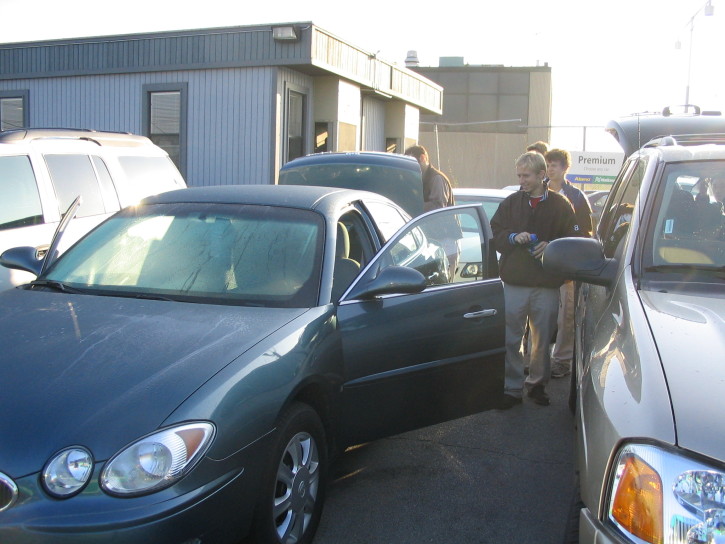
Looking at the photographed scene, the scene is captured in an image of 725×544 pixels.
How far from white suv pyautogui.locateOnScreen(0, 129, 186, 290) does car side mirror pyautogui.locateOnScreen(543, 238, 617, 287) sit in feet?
13.8

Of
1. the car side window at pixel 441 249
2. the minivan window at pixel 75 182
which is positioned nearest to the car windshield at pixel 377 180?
the minivan window at pixel 75 182

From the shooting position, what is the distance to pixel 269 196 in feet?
14.9

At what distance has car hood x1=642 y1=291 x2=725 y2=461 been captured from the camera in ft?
6.86

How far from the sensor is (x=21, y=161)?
6504 mm

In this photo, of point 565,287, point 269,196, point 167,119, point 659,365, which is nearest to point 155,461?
point 659,365

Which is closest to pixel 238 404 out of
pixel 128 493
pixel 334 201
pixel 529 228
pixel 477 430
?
pixel 128 493

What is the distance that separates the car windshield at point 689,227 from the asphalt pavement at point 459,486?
1.42 m

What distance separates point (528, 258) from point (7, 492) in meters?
4.13

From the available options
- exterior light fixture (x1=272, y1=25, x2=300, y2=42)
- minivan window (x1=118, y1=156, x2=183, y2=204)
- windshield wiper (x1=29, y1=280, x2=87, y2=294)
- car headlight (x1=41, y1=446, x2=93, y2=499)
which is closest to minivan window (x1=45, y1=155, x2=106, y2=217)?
minivan window (x1=118, y1=156, x2=183, y2=204)

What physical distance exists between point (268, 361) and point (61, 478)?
3.05 feet

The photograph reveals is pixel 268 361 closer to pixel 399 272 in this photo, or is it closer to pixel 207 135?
pixel 399 272

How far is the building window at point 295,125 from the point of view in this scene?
595 inches

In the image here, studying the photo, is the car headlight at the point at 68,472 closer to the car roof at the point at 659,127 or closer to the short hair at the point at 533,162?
the short hair at the point at 533,162

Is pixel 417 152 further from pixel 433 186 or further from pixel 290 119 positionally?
pixel 290 119
